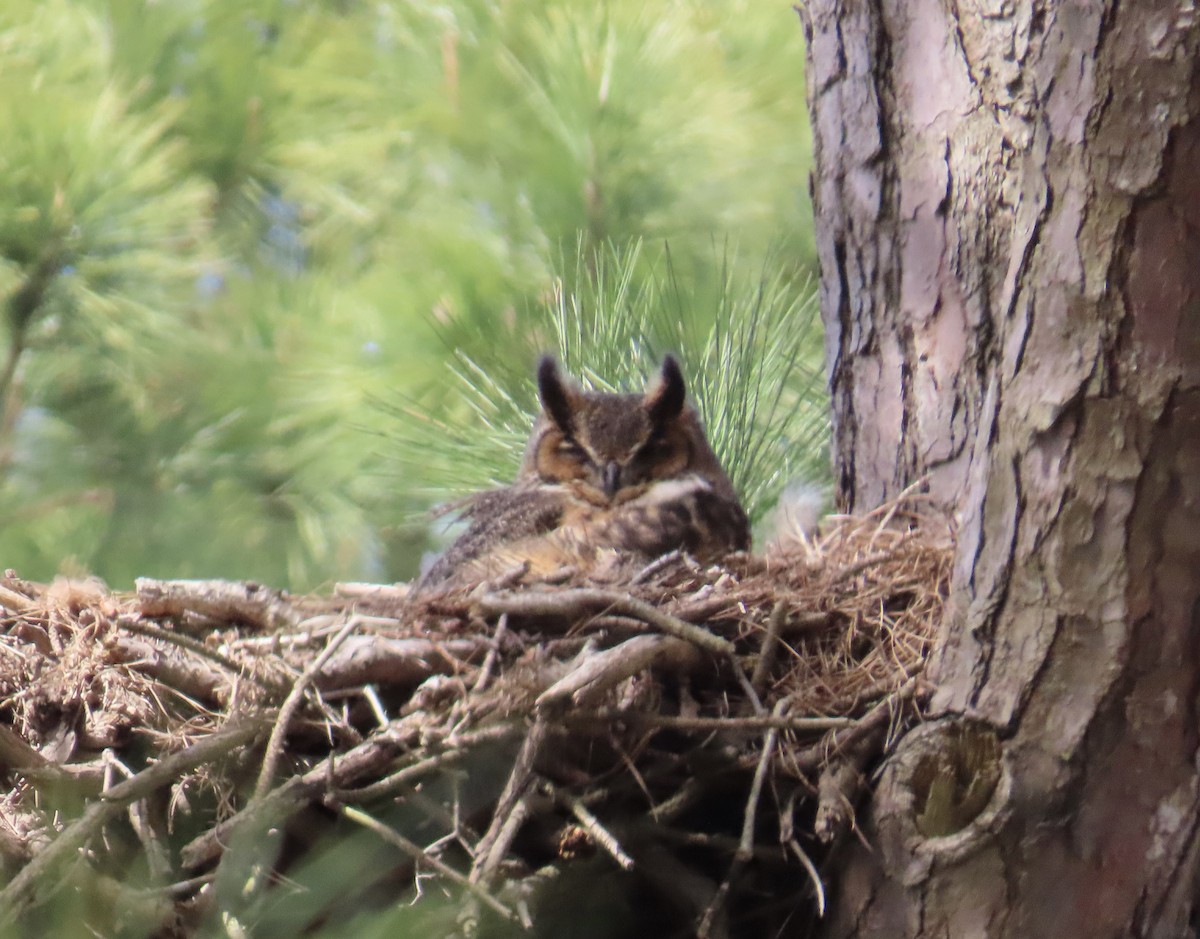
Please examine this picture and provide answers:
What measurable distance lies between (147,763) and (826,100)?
1.21 m

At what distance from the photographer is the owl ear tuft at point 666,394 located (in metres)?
2.08

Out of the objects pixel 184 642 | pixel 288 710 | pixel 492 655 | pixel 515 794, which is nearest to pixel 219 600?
pixel 184 642

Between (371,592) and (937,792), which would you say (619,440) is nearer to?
(371,592)

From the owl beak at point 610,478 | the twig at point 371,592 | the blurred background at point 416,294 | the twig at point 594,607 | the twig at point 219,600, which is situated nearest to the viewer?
the twig at point 594,607

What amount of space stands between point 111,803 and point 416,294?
147cm

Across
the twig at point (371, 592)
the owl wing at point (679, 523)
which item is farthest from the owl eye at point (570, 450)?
the twig at point (371, 592)

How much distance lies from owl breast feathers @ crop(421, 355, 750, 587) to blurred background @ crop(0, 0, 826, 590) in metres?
0.18

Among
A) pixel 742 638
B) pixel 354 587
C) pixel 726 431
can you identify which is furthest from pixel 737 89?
pixel 742 638

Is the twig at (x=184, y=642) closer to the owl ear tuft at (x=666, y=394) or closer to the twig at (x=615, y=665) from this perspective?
the twig at (x=615, y=665)

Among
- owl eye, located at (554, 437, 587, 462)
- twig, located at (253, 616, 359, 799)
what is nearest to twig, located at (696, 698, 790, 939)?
twig, located at (253, 616, 359, 799)

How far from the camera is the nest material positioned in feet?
3.95

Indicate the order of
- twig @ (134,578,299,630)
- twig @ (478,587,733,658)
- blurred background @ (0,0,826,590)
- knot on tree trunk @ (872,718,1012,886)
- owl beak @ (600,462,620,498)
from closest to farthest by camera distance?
1. knot on tree trunk @ (872,718,1012,886)
2. twig @ (478,587,733,658)
3. twig @ (134,578,299,630)
4. owl beak @ (600,462,620,498)
5. blurred background @ (0,0,826,590)

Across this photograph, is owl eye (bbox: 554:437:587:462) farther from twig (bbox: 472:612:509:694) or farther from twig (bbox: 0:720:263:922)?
twig (bbox: 0:720:263:922)

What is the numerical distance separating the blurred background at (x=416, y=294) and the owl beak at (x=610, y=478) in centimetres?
29
